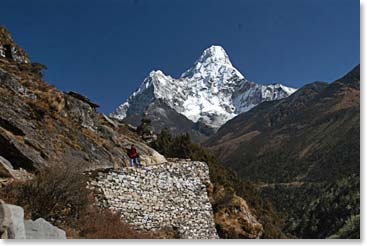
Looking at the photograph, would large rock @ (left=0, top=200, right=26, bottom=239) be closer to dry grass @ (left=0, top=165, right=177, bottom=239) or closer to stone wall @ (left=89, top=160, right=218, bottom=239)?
dry grass @ (left=0, top=165, right=177, bottom=239)

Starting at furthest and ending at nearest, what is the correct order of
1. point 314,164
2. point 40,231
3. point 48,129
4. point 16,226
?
point 314,164
point 48,129
point 40,231
point 16,226

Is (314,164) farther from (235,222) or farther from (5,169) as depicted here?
(5,169)

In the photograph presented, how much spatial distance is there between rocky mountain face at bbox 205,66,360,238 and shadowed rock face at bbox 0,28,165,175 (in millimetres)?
7324

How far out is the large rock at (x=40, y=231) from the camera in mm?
7798

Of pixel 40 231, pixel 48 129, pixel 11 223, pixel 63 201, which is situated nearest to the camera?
pixel 11 223

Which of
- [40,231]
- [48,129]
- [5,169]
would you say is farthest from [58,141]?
[40,231]

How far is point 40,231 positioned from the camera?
805 centimetres

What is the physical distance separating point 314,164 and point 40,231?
72.4 m

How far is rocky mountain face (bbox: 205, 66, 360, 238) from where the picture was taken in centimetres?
2327

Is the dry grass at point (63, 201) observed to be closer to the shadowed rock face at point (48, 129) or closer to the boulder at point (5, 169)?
the boulder at point (5, 169)

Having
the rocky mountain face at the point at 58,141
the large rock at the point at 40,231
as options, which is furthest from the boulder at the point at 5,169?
the large rock at the point at 40,231

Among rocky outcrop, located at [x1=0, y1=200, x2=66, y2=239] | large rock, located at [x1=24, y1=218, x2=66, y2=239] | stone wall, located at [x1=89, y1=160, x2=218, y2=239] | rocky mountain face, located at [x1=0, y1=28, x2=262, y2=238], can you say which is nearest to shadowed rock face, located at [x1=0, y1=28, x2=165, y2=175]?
rocky mountain face, located at [x1=0, y1=28, x2=262, y2=238]

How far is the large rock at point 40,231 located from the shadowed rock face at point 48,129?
3.84 metres

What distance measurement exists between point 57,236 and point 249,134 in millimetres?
173878
